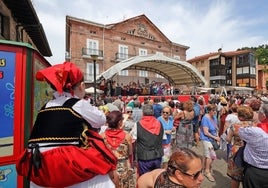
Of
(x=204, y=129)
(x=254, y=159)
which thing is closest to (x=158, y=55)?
(x=204, y=129)

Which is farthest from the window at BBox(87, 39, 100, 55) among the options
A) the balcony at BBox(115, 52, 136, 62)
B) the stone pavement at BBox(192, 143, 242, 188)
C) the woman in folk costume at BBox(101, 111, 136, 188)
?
the woman in folk costume at BBox(101, 111, 136, 188)

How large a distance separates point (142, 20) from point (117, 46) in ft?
22.9

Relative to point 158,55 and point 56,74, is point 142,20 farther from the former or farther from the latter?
point 56,74

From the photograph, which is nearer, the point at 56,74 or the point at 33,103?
the point at 56,74

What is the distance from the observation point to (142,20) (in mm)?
36188

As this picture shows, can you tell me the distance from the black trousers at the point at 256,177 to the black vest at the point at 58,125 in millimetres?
2580

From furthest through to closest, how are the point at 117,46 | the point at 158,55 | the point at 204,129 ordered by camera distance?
the point at 117,46
the point at 158,55
the point at 204,129

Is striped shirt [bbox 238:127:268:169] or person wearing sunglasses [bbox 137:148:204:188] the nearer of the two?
person wearing sunglasses [bbox 137:148:204:188]

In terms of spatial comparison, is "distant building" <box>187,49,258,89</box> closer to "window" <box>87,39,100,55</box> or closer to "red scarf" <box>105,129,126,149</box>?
"window" <box>87,39,100,55</box>

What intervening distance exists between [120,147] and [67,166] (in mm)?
1590

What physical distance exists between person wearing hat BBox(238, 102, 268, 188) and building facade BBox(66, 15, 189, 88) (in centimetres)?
2473

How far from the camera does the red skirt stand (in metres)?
1.64

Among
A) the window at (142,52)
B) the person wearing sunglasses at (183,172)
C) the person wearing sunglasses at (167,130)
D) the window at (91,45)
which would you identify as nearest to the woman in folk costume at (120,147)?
the person wearing sunglasses at (183,172)

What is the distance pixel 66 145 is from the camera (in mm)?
1699
